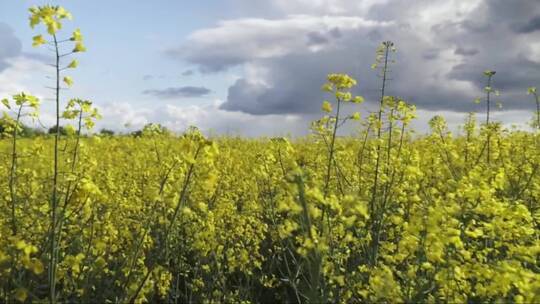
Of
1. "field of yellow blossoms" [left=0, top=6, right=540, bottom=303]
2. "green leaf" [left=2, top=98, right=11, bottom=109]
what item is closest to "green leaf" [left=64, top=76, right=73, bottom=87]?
"field of yellow blossoms" [left=0, top=6, right=540, bottom=303]

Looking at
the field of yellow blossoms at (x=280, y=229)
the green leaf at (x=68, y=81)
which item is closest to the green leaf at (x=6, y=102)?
the field of yellow blossoms at (x=280, y=229)

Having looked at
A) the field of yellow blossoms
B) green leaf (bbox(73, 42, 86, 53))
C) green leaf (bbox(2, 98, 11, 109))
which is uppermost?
green leaf (bbox(73, 42, 86, 53))

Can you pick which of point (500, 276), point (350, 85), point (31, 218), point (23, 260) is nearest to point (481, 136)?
point (350, 85)

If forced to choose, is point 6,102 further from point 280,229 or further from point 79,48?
point 280,229

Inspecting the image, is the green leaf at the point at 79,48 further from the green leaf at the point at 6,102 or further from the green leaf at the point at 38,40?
the green leaf at the point at 6,102

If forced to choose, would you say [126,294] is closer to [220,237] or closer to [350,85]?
[220,237]

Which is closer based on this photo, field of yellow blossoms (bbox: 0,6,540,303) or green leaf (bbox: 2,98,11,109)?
field of yellow blossoms (bbox: 0,6,540,303)

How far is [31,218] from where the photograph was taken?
5.28 meters

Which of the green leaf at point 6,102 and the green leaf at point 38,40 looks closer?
the green leaf at point 38,40

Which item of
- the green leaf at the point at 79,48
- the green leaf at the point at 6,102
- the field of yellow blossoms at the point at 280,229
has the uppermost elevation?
the green leaf at the point at 79,48

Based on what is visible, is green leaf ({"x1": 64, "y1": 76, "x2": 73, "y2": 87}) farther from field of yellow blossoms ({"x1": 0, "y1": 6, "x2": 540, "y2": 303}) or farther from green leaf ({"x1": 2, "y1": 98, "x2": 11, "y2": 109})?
green leaf ({"x1": 2, "y1": 98, "x2": 11, "y2": 109})

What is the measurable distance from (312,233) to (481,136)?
4891 mm

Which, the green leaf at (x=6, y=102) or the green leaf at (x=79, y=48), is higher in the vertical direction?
the green leaf at (x=79, y=48)

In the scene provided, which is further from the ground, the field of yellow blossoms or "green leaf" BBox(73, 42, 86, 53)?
"green leaf" BBox(73, 42, 86, 53)
